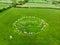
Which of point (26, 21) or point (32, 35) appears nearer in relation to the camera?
point (32, 35)

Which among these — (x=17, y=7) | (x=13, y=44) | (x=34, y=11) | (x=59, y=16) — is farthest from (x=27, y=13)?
(x=13, y=44)

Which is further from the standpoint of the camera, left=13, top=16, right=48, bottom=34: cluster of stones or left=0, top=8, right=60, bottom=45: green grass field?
left=13, top=16, right=48, bottom=34: cluster of stones

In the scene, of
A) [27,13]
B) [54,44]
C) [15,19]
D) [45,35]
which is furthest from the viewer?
[27,13]

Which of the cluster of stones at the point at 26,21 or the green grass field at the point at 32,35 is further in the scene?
the cluster of stones at the point at 26,21

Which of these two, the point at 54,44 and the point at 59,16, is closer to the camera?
the point at 54,44

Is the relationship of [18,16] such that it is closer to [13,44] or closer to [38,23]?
[38,23]

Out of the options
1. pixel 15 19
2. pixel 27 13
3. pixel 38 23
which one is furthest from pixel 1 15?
pixel 38 23

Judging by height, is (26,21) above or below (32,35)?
above

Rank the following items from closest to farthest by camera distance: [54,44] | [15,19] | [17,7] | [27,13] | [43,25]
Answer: [54,44] < [43,25] < [15,19] < [27,13] < [17,7]
